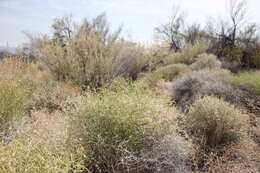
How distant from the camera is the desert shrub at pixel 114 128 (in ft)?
8.00

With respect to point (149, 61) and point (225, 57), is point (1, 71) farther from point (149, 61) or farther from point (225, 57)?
point (225, 57)

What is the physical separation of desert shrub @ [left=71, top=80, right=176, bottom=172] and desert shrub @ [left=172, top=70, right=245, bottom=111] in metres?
2.43

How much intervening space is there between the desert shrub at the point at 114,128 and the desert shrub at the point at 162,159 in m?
0.10

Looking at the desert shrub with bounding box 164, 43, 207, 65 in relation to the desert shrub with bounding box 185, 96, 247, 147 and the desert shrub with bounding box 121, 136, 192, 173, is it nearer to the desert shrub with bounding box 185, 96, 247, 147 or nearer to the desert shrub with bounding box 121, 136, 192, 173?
the desert shrub with bounding box 185, 96, 247, 147

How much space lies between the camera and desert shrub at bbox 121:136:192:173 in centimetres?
239

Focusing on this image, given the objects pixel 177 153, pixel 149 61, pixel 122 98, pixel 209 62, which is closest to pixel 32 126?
pixel 122 98

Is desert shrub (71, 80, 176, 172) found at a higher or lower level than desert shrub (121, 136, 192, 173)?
higher

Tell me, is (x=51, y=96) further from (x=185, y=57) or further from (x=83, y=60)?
(x=185, y=57)

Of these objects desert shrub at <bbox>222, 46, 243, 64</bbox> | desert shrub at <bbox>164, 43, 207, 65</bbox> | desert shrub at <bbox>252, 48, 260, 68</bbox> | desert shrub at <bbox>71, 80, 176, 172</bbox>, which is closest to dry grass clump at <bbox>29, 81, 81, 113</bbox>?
desert shrub at <bbox>71, 80, 176, 172</bbox>

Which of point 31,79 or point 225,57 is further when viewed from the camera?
point 225,57

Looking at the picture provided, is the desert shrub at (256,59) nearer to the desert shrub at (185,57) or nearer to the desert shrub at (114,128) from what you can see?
the desert shrub at (185,57)

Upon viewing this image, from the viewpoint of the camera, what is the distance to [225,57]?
1388cm

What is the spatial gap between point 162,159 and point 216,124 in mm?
1598

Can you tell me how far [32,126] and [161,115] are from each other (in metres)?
1.95
